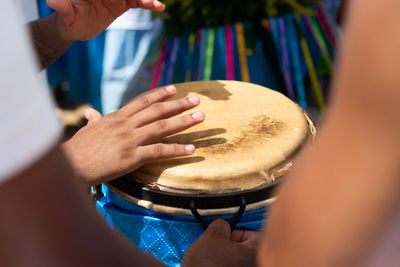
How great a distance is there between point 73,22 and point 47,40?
13cm

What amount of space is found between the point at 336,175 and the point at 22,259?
263mm

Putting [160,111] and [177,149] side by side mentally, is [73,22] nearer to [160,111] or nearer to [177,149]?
[160,111]

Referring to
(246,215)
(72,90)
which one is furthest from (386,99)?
(72,90)

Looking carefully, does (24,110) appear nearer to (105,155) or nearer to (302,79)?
(105,155)

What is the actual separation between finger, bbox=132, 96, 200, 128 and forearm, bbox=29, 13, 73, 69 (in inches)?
19.4

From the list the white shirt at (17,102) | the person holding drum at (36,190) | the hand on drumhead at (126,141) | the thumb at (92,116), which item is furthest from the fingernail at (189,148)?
the white shirt at (17,102)

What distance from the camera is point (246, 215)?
33.4 inches

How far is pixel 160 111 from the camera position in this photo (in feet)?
2.95

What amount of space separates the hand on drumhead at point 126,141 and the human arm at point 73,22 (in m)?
0.37

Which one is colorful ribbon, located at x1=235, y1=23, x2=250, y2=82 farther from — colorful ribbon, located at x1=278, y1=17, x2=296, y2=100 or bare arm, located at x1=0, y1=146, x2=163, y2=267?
bare arm, located at x1=0, y1=146, x2=163, y2=267

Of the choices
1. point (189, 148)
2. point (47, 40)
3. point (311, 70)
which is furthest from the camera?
point (311, 70)

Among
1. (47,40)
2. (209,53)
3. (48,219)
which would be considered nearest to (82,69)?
(209,53)

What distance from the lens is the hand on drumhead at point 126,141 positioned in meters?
0.82

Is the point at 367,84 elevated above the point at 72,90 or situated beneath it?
elevated above
